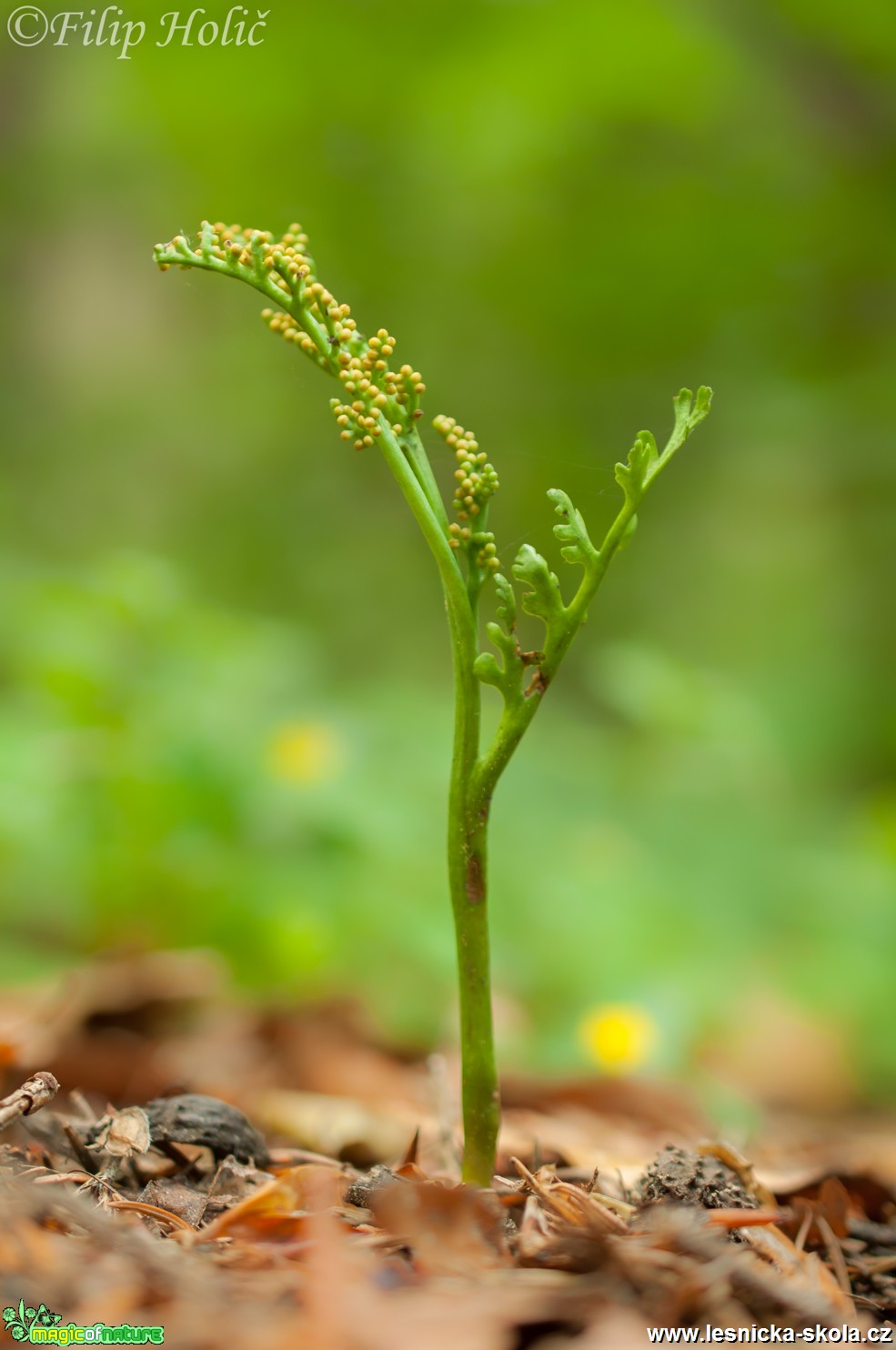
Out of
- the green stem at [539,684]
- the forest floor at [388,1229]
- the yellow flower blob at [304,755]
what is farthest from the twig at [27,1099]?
the yellow flower blob at [304,755]

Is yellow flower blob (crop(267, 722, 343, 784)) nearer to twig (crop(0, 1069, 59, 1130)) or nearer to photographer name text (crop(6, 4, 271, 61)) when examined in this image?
twig (crop(0, 1069, 59, 1130))

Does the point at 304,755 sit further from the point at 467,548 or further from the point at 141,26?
the point at 141,26

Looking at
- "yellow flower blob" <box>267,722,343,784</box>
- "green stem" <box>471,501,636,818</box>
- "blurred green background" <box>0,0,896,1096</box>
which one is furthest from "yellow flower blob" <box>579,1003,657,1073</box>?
"green stem" <box>471,501,636,818</box>

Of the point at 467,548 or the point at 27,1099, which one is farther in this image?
the point at 467,548

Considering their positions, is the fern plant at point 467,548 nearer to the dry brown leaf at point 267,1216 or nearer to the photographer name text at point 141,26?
the dry brown leaf at point 267,1216

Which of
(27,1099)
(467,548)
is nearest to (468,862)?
(467,548)

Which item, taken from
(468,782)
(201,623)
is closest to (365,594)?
(201,623)

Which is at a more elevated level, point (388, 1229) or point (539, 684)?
point (539, 684)

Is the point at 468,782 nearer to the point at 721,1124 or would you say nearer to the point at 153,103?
the point at 721,1124
